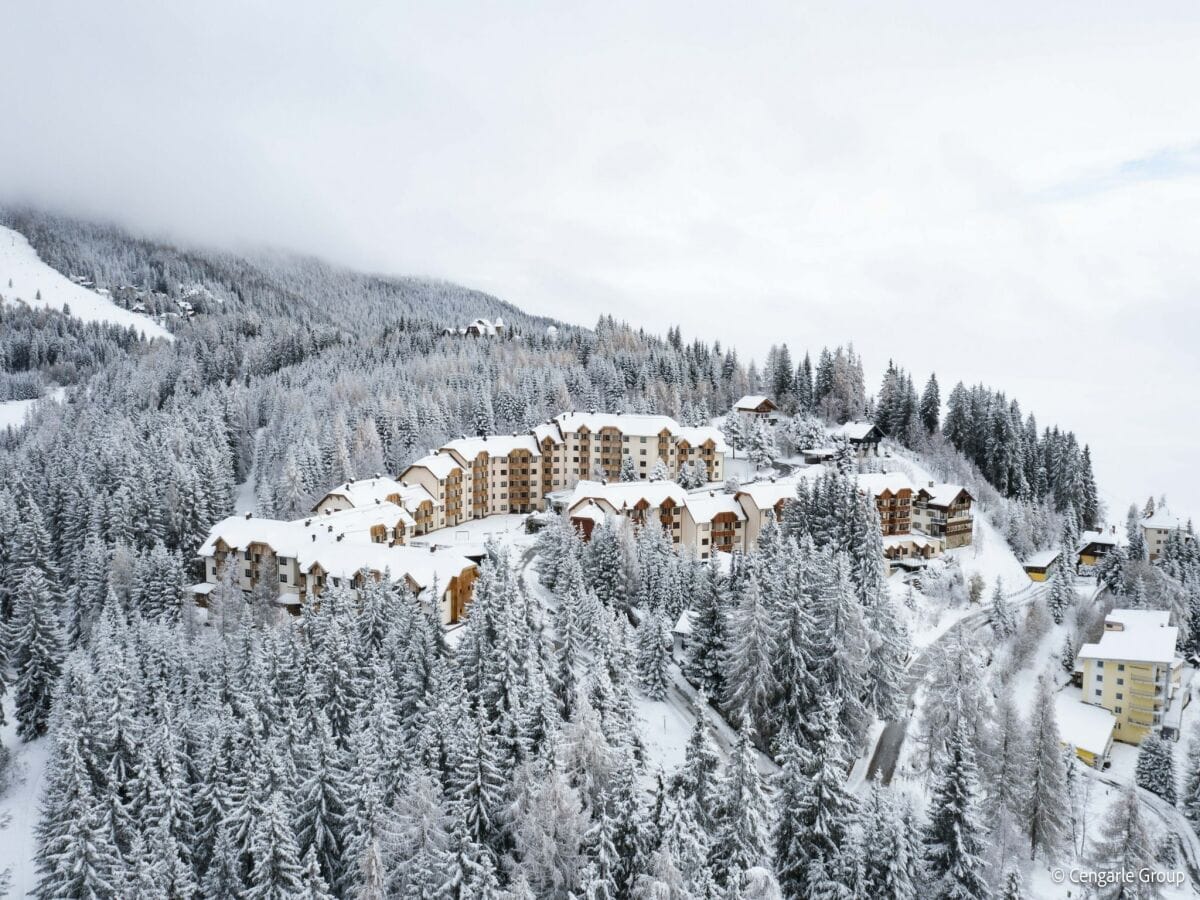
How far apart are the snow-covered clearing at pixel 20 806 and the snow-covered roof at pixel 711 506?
54.8 m

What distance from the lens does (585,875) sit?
27.4 metres

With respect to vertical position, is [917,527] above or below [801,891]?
above

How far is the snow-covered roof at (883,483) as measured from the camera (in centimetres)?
8112

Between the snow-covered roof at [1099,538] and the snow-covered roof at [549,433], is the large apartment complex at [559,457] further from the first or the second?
the snow-covered roof at [1099,538]

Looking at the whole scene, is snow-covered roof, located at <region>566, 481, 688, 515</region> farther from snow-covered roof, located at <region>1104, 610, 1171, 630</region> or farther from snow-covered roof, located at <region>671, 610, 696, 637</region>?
snow-covered roof, located at <region>1104, 610, 1171, 630</region>

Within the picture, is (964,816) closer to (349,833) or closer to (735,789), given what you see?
(735,789)

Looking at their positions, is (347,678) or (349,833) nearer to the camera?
(349,833)

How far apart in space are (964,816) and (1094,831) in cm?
2390

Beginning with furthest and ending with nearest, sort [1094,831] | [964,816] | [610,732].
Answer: [1094,831] < [610,732] < [964,816]

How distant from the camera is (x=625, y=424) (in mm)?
98250

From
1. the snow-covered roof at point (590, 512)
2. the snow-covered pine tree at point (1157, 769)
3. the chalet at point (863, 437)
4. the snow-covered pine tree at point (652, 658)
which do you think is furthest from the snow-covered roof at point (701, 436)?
the snow-covered pine tree at point (1157, 769)

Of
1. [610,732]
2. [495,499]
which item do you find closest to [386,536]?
[495,499]

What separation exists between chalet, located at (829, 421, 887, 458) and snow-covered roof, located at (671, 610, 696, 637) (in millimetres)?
58431

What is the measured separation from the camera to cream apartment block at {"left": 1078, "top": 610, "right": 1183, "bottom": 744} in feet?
204
